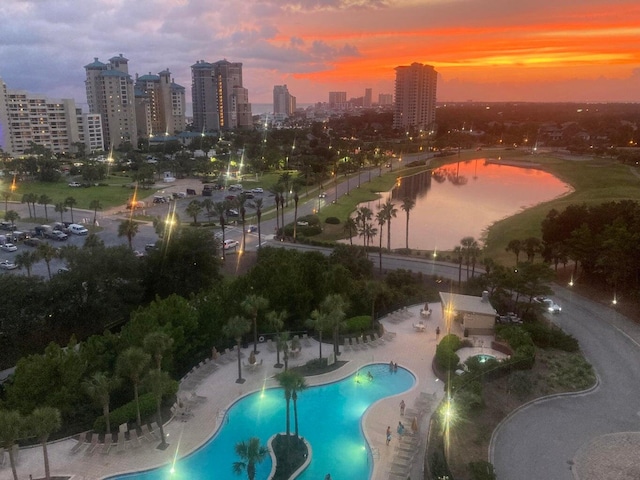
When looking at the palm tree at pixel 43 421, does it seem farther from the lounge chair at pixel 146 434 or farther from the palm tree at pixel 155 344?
the palm tree at pixel 155 344

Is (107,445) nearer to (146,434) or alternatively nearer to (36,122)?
(146,434)

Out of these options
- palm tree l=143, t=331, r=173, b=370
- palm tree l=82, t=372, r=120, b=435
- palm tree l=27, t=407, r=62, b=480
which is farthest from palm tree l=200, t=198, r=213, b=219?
palm tree l=27, t=407, r=62, b=480

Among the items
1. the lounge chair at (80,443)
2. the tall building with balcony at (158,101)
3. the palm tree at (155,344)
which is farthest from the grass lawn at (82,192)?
the tall building with balcony at (158,101)

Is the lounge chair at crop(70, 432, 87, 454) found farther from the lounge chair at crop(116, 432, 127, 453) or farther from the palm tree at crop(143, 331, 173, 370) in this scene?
the palm tree at crop(143, 331, 173, 370)

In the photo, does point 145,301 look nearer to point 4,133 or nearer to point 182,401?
point 182,401

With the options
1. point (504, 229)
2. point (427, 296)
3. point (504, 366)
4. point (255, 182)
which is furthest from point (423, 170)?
point (504, 366)

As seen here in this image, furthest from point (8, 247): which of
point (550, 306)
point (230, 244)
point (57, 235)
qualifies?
point (550, 306)

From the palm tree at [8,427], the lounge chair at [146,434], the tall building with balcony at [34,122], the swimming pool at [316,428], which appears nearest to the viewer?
the palm tree at [8,427]
